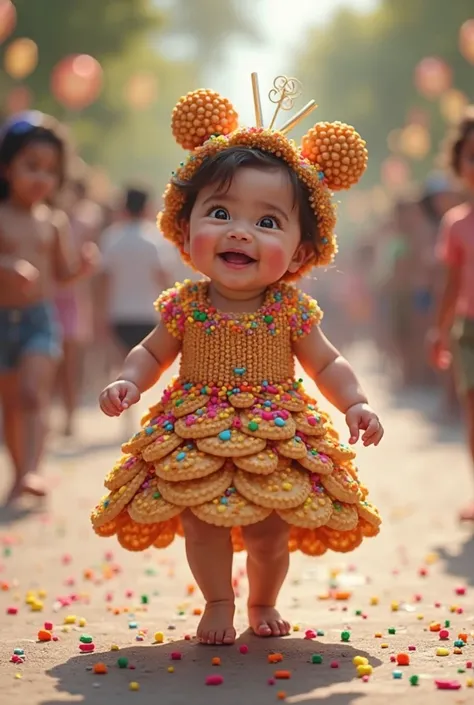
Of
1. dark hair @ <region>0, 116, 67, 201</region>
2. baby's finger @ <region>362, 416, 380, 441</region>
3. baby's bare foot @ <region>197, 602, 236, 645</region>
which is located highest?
dark hair @ <region>0, 116, 67, 201</region>

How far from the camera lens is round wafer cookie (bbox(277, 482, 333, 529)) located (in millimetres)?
3898

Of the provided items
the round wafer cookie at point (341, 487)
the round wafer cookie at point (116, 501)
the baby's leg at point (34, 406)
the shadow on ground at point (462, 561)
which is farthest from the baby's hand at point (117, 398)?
the baby's leg at point (34, 406)

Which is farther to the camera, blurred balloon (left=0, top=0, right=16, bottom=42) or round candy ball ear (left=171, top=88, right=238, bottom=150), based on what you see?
blurred balloon (left=0, top=0, right=16, bottom=42)

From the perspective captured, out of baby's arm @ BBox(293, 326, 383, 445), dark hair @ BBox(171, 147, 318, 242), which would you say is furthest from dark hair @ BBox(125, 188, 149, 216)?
baby's arm @ BBox(293, 326, 383, 445)

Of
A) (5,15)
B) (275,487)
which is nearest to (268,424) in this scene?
(275,487)

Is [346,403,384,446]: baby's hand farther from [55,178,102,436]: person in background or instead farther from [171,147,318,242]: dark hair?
[55,178,102,436]: person in background

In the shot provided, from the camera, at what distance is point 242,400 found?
4.05 m

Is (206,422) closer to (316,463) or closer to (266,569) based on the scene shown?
(316,463)

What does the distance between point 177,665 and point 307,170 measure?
5.39 feet

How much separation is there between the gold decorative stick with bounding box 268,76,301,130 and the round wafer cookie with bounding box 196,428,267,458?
111cm

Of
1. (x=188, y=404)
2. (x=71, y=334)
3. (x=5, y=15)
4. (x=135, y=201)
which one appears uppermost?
(x=5, y=15)

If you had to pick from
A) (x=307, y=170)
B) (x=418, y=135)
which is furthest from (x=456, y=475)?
(x=418, y=135)

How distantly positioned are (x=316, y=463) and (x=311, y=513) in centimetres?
17

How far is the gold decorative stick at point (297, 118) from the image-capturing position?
14.3ft
